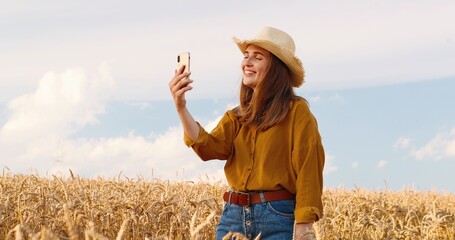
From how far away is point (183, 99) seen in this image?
175 inches

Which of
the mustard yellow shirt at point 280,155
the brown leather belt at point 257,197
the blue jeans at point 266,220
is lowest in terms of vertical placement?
the blue jeans at point 266,220

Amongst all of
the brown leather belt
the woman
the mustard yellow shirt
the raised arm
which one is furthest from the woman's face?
the brown leather belt

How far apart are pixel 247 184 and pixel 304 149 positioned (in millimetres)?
463

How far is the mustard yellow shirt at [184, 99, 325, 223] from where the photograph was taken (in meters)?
4.19

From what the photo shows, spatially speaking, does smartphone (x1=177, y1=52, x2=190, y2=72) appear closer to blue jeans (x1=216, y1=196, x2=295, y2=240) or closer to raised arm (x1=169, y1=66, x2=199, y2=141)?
raised arm (x1=169, y1=66, x2=199, y2=141)

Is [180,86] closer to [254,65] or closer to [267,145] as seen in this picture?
[254,65]

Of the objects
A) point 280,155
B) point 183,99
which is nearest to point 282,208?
point 280,155

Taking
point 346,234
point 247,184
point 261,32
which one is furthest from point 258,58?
point 346,234

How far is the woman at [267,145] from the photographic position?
4.17m

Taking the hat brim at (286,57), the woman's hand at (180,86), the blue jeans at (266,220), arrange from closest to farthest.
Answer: the blue jeans at (266,220) < the woman's hand at (180,86) < the hat brim at (286,57)

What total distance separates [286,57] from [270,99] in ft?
1.10

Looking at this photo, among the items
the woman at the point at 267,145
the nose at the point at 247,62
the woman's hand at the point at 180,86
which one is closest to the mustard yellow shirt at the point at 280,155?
the woman at the point at 267,145

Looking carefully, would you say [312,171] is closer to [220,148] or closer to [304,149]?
[304,149]

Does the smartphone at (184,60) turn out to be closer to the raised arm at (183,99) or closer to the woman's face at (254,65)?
the raised arm at (183,99)
